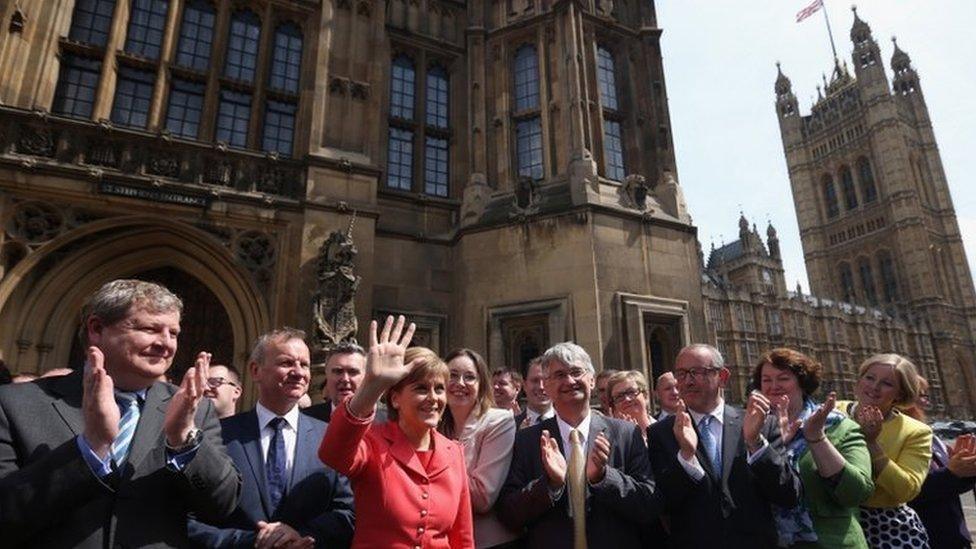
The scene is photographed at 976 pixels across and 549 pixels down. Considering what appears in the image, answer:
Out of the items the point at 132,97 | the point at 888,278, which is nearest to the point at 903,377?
the point at 132,97

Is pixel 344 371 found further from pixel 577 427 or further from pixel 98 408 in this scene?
pixel 98 408

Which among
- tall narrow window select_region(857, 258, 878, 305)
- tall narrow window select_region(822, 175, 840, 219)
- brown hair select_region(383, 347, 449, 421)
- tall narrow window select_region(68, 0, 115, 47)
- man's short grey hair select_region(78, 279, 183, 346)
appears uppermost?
tall narrow window select_region(822, 175, 840, 219)

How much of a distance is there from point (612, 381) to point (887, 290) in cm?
8769

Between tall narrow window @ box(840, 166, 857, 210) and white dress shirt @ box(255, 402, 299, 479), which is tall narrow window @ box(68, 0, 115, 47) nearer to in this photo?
white dress shirt @ box(255, 402, 299, 479)

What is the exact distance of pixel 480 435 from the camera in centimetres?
301

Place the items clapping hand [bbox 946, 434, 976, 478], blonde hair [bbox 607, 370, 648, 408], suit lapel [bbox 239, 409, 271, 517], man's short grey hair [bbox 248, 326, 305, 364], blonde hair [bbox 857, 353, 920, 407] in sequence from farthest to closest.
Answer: blonde hair [bbox 607, 370, 648, 408]
blonde hair [bbox 857, 353, 920, 407]
clapping hand [bbox 946, 434, 976, 478]
man's short grey hair [bbox 248, 326, 305, 364]
suit lapel [bbox 239, 409, 271, 517]

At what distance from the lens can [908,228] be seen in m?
70.8

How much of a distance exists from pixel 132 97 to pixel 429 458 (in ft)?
30.1

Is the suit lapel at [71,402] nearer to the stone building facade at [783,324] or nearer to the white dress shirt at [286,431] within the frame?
the white dress shirt at [286,431]

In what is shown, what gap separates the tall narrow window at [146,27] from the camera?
909 centimetres

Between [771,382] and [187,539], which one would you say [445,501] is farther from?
[771,382]

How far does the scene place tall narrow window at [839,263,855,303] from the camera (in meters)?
76.8

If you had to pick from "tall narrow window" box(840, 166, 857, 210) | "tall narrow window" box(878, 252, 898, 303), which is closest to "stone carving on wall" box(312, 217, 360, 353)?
"tall narrow window" box(878, 252, 898, 303)

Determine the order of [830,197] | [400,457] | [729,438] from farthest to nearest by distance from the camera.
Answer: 1. [830,197]
2. [729,438]
3. [400,457]
